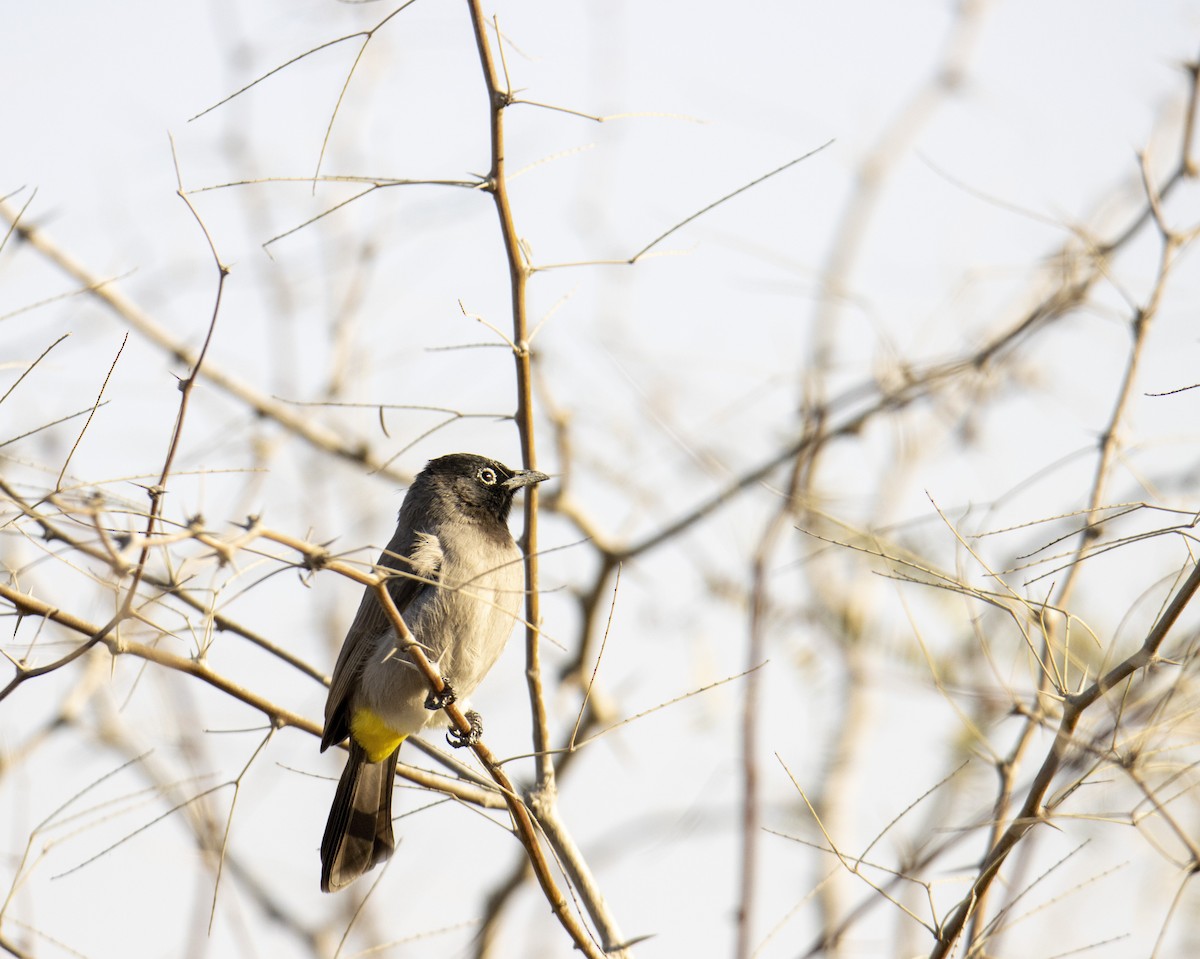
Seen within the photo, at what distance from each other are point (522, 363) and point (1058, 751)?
175 centimetres

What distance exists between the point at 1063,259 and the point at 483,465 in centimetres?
292

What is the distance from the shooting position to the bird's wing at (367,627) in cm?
516

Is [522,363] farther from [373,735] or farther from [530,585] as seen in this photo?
[373,735]

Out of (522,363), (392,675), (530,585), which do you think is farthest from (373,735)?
(522,363)

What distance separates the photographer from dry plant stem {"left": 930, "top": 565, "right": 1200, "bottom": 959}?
2609 millimetres

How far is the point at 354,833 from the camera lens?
5.30m

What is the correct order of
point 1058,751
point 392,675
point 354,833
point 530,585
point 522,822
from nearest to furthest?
point 1058,751
point 522,822
point 530,585
point 392,675
point 354,833

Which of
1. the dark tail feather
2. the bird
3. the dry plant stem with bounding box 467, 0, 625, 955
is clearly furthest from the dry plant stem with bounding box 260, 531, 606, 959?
the dark tail feather

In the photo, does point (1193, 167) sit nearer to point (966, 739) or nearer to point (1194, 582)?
point (966, 739)

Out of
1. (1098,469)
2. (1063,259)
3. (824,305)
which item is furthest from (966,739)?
(824,305)

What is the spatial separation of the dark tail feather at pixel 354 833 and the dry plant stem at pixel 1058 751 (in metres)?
2.88

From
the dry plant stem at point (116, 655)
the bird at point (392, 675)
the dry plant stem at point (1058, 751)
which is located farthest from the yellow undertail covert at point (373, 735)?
the dry plant stem at point (1058, 751)

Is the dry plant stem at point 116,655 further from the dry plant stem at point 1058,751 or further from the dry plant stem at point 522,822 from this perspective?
the dry plant stem at point 1058,751

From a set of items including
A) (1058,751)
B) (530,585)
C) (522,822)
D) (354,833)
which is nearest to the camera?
(1058,751)
